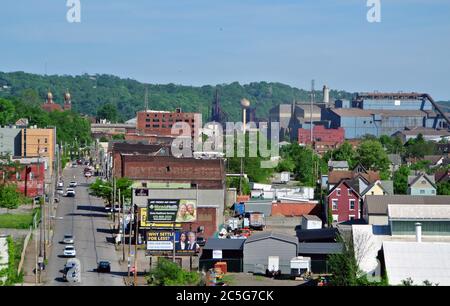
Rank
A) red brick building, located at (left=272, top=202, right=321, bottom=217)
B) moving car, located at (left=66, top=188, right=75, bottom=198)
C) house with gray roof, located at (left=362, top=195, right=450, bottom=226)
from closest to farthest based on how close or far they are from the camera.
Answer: house with gray roof, located at (left=362, top=195, right=450, bottom=226) → red brick building, located at (left=272, top=202, right=321, bottom=217) → moving car, located at (left=66, top=188, right=75, bottom=198)

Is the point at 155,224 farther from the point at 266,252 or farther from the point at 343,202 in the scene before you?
the point at 343,202

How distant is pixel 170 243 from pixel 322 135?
10561 cm

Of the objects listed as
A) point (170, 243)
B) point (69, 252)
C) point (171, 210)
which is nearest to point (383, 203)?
point (171, 210)

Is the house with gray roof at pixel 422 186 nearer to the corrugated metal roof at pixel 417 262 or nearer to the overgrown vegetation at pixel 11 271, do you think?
the overgrown vegetation at pixel 11 271

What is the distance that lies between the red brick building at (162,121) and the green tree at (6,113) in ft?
105

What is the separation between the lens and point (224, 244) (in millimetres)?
35094

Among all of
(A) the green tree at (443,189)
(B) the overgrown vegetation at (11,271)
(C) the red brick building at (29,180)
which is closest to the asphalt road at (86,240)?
(B) the overgrown vegetation at (11,271)

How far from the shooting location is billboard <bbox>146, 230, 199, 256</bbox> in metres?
36.0

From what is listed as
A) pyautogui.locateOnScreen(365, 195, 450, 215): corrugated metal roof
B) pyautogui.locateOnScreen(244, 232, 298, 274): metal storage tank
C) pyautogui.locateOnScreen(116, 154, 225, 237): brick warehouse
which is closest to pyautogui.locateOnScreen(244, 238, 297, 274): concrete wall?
pyautogui.locateOnScreen(244, 232, 298, 274): metal storage tank

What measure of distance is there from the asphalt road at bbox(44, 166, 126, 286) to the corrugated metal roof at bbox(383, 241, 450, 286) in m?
6.63

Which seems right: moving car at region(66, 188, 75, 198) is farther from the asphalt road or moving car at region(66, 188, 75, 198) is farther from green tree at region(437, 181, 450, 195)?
green tree at region(437, 181, 450, 195)

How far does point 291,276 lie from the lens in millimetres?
32750
